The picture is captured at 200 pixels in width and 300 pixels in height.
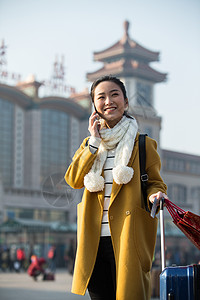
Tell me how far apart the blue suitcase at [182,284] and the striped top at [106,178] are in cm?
49

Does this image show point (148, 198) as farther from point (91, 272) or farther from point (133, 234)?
point (91, 272)

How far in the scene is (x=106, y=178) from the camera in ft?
10.7

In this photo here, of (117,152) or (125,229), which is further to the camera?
(117,152)

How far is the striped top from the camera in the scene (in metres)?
3.18

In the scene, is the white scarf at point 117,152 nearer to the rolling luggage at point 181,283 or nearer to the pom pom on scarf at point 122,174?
the pom pom on scarf at point 122,174

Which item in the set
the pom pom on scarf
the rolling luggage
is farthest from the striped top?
the rolling luggage

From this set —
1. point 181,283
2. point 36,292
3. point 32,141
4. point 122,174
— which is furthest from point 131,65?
point 181,283

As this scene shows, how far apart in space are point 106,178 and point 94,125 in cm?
30

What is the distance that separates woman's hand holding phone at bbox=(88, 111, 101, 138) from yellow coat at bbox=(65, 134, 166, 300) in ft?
0.28

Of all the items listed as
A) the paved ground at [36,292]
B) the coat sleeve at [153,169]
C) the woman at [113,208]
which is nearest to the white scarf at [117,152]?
the woman at [113,208]

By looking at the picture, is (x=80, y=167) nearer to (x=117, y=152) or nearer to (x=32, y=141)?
(x=117, y=152)

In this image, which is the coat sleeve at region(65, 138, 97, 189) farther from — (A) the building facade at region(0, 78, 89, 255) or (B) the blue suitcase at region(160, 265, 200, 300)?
(A) the building facade at region(0, 78, 89, 255)

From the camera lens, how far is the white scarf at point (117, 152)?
3.16 m

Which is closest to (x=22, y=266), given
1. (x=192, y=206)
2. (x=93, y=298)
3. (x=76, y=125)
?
(x=93, y=298)
